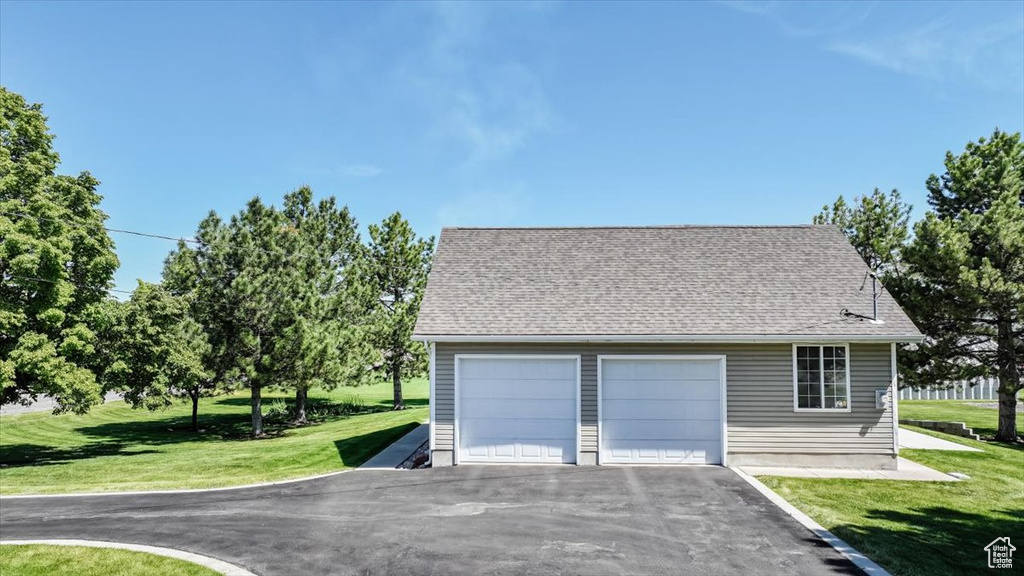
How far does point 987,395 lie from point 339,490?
3943cm

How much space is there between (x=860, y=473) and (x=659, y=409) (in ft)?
14.8

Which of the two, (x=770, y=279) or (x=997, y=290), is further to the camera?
(x=997, y=290)

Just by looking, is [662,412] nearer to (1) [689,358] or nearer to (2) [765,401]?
(1) [689,358]

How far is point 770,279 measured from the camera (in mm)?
15672

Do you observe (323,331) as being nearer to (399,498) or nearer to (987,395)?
(399,498)

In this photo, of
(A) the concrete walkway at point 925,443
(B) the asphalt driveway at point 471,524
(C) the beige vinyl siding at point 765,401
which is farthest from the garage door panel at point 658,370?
(A) the concrete walkway at point 925,443

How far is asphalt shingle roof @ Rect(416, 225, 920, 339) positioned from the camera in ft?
45.8

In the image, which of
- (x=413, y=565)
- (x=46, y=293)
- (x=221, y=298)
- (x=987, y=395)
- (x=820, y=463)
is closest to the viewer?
(x=413, y=565)

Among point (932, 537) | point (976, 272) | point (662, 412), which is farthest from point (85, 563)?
point (976, 272)

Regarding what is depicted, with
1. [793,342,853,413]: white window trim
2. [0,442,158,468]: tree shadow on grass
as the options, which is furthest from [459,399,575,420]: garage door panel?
[0,442,158,468]: tree shadow on grass

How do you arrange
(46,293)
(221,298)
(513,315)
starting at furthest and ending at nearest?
(221,298) < (46,293) < (513,315)

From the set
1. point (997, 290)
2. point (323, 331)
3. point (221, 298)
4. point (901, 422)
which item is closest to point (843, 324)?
point (997, 290)

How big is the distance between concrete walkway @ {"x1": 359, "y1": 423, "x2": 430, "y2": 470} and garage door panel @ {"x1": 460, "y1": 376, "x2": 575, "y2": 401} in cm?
258
